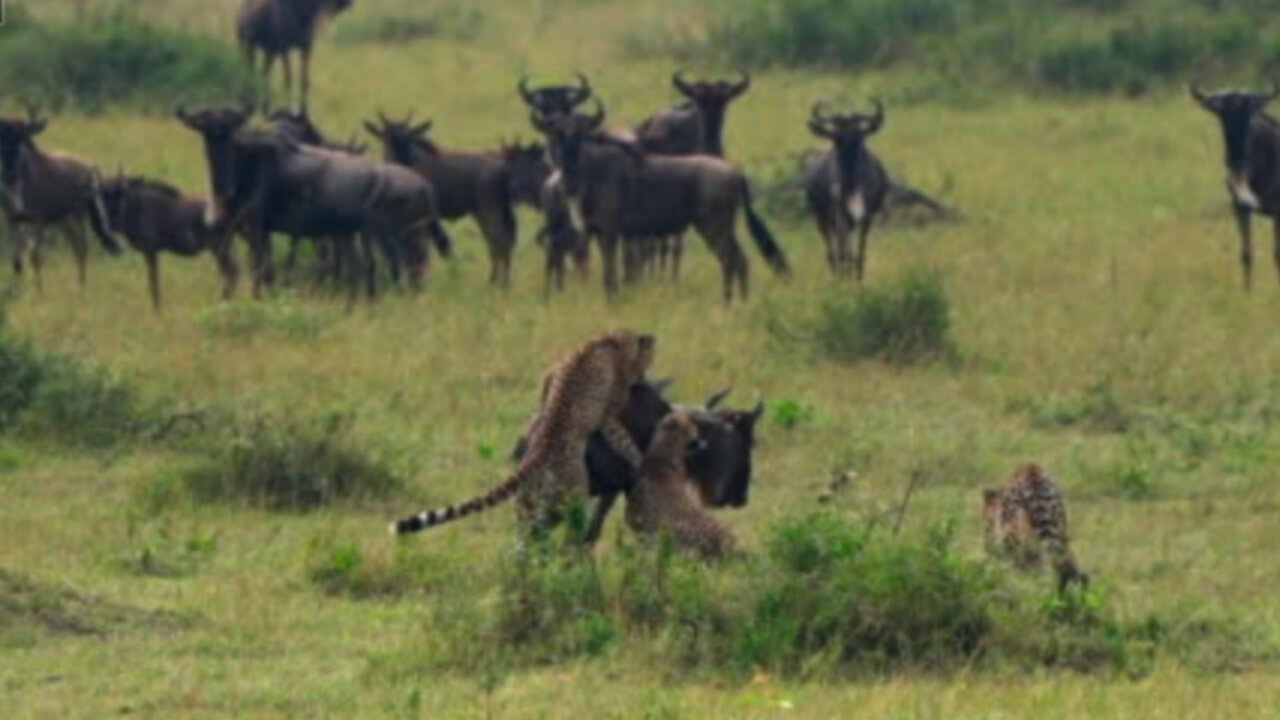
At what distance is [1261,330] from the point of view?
1927cm

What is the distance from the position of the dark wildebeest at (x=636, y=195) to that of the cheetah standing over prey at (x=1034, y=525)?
9.48m

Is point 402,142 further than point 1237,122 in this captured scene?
Yes

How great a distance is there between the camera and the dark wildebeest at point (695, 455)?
11.7 meters

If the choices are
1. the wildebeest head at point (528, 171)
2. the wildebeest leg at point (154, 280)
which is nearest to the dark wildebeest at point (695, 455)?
the wildebeest leg at point (154, 280)

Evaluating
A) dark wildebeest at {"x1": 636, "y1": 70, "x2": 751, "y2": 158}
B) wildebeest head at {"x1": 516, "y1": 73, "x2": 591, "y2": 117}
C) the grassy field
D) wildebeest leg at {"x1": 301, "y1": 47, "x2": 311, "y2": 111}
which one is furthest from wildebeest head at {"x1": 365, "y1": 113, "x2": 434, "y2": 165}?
wildebeest leg at {"x1": 301, "y1": 47, "x2": 311, "y2": 111}

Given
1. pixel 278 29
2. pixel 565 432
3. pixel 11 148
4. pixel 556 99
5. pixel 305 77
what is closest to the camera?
pixel 565 432

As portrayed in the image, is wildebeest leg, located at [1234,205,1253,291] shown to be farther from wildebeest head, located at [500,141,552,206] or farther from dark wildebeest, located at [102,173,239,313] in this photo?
dark wildebeest, located at [102,173,239,313]

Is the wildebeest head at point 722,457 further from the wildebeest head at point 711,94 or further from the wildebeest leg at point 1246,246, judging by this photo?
the wildebeest head at point 711,94

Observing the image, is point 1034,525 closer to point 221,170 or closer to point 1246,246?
point 221,170

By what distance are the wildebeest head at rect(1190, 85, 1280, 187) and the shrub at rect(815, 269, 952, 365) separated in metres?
4.28

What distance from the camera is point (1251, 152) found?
21.9 m

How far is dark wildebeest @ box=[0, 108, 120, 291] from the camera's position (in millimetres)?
21625

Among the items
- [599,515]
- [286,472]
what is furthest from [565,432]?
[286,472]

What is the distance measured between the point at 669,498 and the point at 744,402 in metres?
5.34
